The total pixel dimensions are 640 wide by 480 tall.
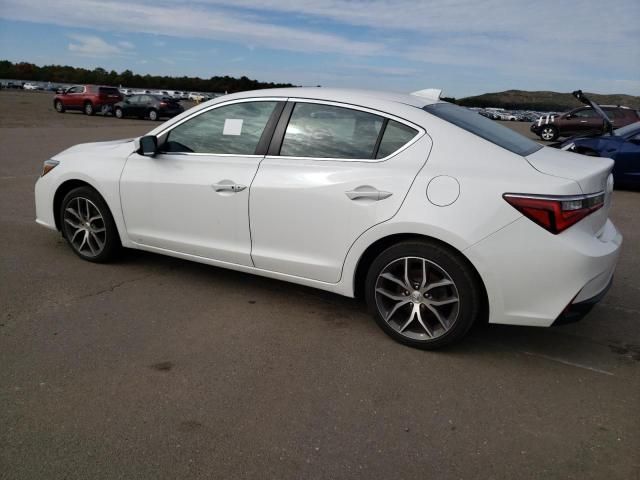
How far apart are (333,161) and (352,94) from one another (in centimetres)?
55

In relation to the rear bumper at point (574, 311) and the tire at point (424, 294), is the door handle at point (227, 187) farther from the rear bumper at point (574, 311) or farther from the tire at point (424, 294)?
the rear bumper at point (574, 311)

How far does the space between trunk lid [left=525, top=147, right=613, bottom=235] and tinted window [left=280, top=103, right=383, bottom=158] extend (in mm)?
1033

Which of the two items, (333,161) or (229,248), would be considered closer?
(333,161)

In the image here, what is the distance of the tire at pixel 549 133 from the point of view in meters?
24.3

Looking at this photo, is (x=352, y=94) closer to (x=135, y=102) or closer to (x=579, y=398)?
(x=579, y=398)

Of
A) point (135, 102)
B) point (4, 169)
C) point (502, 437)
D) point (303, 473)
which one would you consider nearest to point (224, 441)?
point (303, 473)

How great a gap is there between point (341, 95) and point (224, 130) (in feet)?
3.14

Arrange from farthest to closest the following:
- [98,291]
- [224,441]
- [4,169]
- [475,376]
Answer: [4,169] < [98,291] < [475,376] < [224,441]

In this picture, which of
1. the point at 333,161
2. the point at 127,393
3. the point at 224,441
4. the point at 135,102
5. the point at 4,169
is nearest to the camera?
the point at 224,441

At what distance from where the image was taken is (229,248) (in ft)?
13.4

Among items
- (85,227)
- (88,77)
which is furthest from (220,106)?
(88,77)

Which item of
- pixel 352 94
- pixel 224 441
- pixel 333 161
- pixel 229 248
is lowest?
pixel 224 441

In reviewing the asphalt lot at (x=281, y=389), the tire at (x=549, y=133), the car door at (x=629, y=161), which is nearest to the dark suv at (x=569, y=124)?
the tire at (x=549, y=133)

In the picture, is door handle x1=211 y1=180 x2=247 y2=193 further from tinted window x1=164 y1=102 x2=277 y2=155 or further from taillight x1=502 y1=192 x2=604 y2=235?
taillight x1=502 y1=192 x2=604 y2=235
